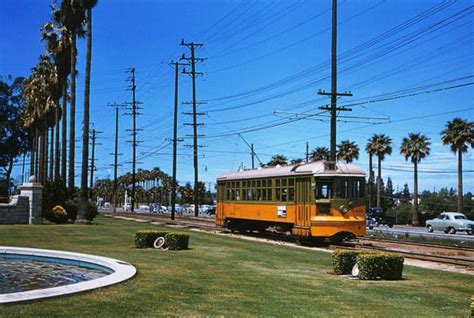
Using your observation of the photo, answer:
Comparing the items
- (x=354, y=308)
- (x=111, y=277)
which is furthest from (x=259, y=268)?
(x=354, y=308)

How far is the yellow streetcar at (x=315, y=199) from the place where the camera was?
25188mm

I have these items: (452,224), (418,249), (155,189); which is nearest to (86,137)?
(418,249)

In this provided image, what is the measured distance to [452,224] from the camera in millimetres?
45594

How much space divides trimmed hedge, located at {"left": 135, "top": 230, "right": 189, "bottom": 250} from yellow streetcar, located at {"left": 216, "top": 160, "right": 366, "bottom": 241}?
6.69 metres

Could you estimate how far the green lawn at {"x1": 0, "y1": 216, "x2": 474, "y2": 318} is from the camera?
9.16 meters

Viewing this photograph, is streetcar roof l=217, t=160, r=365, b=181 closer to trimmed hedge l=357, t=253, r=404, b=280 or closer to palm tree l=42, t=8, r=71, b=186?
trimmed hedge l=357, t=253, r=404, b=280

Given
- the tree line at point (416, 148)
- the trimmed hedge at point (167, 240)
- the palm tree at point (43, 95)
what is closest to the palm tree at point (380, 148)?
the tree line at point (416, 148)

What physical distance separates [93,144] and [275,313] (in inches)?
3678

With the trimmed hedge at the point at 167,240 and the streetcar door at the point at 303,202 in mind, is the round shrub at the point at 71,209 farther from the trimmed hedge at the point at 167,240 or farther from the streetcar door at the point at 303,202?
the trimmed hedge at the point at 167,240

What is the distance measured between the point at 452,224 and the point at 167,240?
102ft

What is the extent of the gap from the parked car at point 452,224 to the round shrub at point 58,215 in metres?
26.7

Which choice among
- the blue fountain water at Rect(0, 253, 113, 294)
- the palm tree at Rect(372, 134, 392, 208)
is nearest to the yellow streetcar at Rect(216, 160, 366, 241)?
the blue fountain water at Rect(0, 253, 113, 294)

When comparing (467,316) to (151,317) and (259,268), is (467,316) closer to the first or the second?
(151,317)

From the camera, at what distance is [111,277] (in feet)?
38.7
